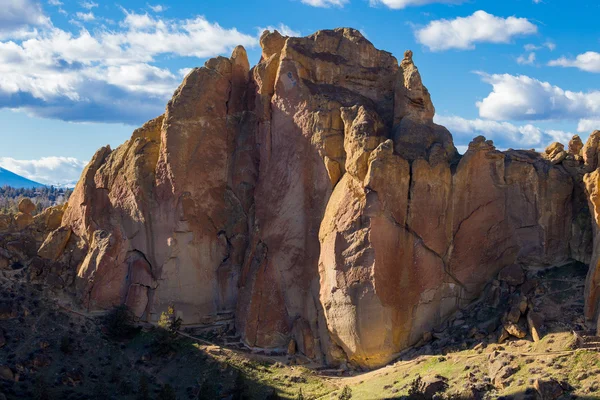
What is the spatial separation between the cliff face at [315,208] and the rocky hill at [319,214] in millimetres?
92

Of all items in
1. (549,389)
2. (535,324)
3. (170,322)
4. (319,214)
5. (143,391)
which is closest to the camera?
(549,389)

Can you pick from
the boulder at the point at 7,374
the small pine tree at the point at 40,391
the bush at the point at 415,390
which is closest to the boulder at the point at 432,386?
the bush at the point at 415,390

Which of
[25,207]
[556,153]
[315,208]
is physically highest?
[556,153]

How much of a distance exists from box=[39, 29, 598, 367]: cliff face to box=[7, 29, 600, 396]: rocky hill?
92 mm

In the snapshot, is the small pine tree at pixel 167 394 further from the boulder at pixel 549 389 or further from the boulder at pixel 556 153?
the boulder at pixel 556 153

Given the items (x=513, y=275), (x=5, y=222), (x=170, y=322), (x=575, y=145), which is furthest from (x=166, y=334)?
(x=575, y=145)

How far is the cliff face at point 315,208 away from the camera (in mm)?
52188

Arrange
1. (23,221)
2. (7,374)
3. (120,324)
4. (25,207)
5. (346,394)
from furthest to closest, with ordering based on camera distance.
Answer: (25,207), (23,221), (120,324), (7,374), (346,394)

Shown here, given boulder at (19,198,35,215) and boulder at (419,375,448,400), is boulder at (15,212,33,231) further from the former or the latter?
boulder at (419,375,448,400)

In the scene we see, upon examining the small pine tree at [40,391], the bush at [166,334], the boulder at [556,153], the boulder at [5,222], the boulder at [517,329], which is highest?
the boulder at [556,153]

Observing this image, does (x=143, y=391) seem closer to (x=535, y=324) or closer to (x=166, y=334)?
(x=166, y=334)

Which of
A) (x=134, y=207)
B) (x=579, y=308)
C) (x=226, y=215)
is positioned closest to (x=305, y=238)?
(x=226, y=215)

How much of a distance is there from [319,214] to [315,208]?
20.9 inches

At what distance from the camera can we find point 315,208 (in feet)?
186
